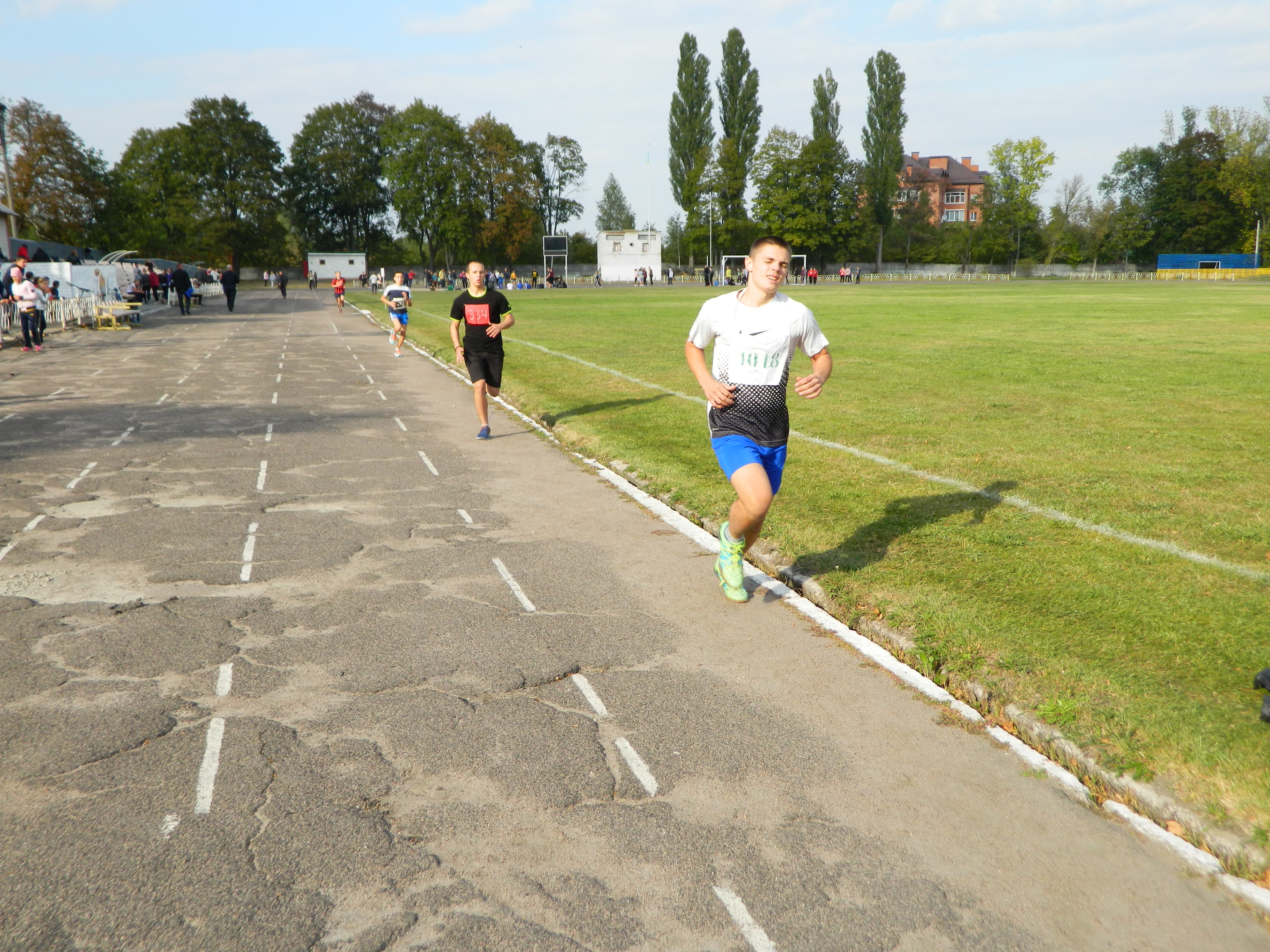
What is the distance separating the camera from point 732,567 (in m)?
5.94

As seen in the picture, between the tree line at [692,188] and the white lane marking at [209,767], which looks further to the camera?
the tree line at [692,188]

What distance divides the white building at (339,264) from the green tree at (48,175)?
752 inches

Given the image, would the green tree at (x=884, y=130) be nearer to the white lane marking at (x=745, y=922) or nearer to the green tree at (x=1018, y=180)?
the green tree at (x=1018, y=180)

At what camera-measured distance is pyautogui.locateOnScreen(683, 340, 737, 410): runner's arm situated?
5.44 m

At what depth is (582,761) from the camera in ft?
13.3

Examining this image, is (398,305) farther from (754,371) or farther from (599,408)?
(754,371)

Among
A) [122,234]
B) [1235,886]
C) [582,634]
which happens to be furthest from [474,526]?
[122,234]

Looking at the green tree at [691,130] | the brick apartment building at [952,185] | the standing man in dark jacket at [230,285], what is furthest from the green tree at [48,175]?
the brick apartment building at [952,185]

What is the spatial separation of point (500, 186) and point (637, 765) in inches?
3945

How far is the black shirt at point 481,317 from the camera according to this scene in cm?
1177

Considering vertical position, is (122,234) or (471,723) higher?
(122,234)

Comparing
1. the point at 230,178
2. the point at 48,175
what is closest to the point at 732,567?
the point at 48,175

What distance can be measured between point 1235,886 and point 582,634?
3.31 meters

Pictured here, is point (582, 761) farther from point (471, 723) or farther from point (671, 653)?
point (671, 653)
